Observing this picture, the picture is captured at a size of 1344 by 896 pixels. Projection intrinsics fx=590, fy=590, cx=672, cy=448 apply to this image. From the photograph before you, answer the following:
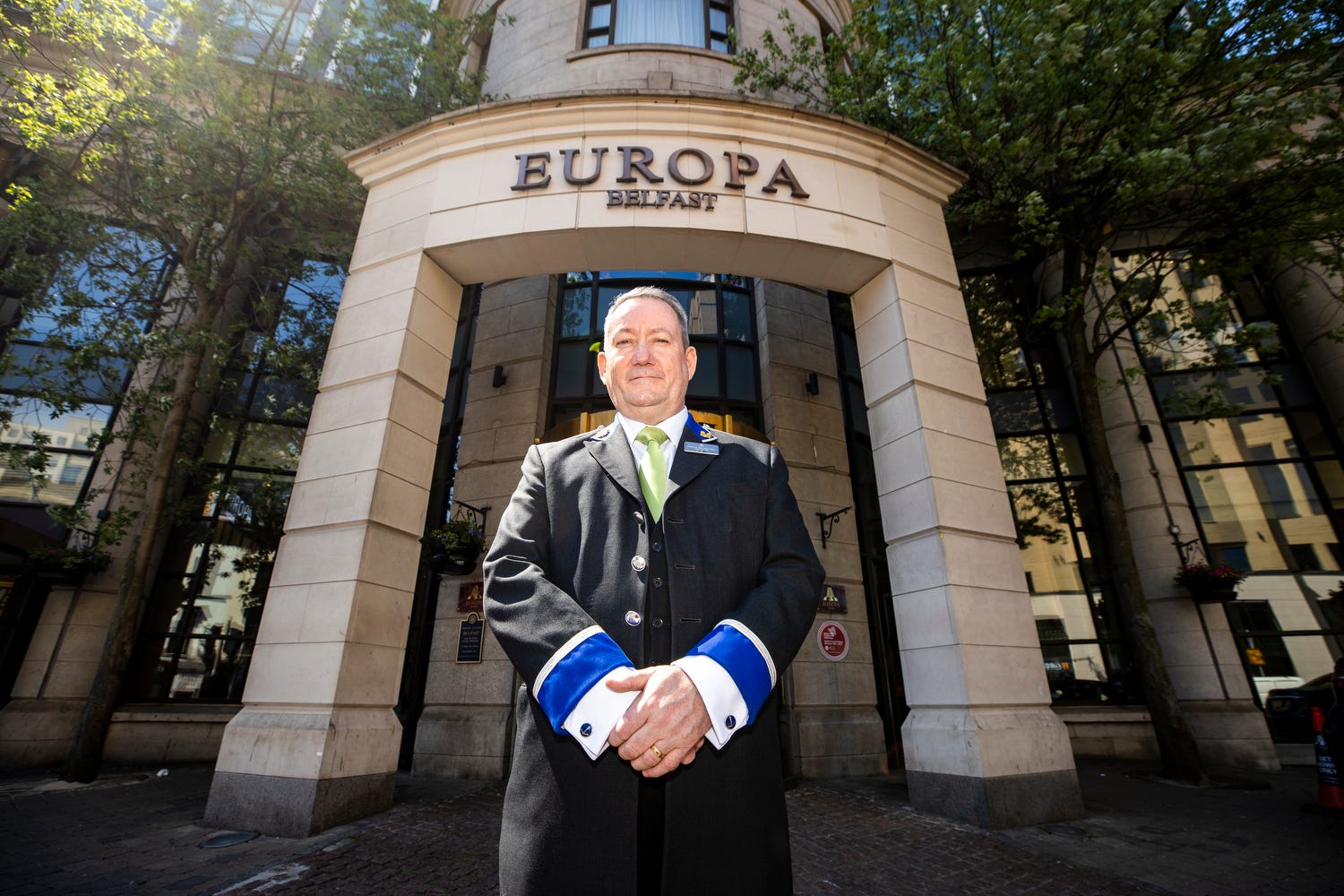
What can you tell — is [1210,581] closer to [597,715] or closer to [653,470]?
[653,470]

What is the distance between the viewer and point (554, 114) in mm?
8219

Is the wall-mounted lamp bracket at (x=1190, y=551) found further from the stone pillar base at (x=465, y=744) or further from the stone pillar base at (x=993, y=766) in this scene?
the stone pillar base at (x=465, y=744)

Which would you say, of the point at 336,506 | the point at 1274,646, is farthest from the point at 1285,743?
the point at 336,506

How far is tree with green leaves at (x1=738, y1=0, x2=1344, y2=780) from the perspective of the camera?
8219 millimetres

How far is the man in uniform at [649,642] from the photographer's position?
1661 millimetres

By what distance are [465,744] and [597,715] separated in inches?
358

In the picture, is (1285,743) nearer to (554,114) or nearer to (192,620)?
(554,114)

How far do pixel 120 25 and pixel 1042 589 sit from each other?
19491 mm

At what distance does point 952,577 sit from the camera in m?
6.68

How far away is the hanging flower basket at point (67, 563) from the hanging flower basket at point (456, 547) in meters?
5.81

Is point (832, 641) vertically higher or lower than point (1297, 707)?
higher

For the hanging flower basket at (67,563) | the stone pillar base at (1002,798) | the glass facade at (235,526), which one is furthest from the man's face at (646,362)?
the hanging flower basket at (67,563)

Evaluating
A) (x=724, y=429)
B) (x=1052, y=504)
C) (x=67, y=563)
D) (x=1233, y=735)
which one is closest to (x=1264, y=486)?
(x=1052, y=504)

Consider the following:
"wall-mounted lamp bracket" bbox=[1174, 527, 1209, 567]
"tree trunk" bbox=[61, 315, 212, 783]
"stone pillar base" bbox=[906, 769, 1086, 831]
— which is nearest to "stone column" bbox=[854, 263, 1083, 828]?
"stone pillar base" bbox=[906, 769, 1086, 831]
